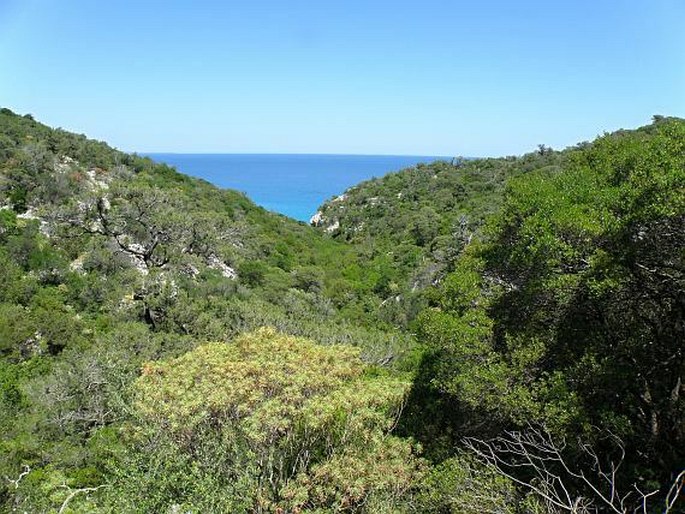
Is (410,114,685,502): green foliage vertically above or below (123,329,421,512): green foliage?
above

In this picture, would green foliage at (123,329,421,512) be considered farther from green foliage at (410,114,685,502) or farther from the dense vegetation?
→ green foliage at (410,114,685,502)

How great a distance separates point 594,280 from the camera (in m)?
8.59

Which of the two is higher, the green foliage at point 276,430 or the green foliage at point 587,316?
the green foliage at point 587,316

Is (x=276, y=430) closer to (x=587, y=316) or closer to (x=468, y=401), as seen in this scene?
(x=468, y=401)

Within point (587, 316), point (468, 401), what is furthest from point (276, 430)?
point (587, 316)

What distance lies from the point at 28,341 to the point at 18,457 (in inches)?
345

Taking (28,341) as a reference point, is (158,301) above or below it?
above

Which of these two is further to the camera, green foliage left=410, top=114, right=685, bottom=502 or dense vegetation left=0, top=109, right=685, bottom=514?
green foliage left=410, top=114, right=685, bottom=502

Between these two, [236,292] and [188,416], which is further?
[236,292]

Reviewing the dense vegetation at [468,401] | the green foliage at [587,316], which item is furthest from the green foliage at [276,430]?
the green foliage at [587,316]

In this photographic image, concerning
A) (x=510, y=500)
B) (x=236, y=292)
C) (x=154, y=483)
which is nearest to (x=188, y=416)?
(x=154, y=483)

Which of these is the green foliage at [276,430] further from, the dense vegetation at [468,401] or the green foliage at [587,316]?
the green foliage at [587,316]

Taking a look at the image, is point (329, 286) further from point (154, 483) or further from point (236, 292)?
point (154, 483)

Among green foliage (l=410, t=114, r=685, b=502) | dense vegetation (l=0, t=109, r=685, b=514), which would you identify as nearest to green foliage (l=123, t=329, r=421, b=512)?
dense vegetation (l=0, t=109, r=685, b=514)
